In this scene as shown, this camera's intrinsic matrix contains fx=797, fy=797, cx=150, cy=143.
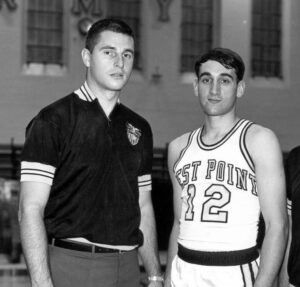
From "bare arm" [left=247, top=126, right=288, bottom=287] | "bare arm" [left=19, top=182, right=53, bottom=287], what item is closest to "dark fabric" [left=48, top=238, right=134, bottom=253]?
"bare arm" [left=19, top=182, right=53, bottom=287]

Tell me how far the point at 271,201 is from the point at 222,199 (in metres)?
0.29

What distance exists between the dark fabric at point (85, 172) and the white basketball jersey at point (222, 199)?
332 mm

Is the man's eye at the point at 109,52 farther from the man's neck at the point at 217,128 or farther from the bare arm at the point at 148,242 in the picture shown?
the bare arm at the point at 148,242

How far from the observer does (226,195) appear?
4.61m

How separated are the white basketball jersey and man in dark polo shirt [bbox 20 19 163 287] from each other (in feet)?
1.07

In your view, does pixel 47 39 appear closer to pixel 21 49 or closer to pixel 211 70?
pixel 21 49

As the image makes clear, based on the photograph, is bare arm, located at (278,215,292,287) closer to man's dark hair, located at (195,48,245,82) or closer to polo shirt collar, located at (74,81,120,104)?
man's dark hair, located at (195,48,245,82)

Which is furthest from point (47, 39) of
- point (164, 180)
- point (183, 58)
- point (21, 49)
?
point (164, 180)

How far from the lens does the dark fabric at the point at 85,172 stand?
4.41 metres

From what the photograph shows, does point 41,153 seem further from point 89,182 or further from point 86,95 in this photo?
point 86,95

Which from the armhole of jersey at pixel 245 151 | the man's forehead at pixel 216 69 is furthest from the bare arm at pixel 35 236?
the man's forehead at pixel 216 69

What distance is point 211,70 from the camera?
4859mm

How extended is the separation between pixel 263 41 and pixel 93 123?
61.3 feet

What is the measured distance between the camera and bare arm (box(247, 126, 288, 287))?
446cm
